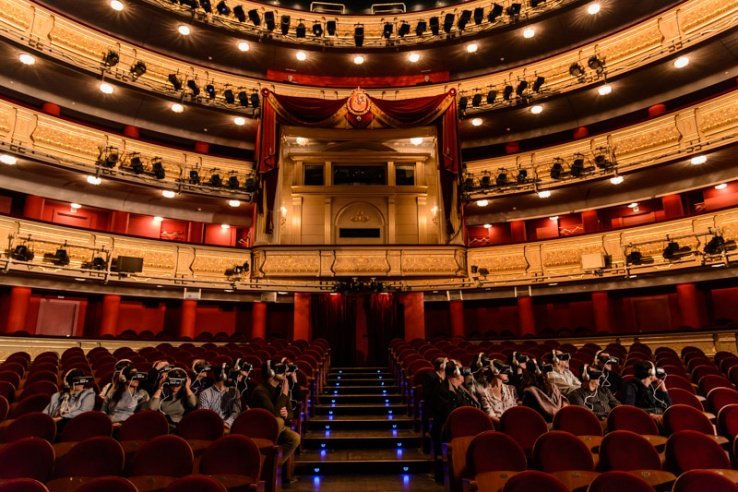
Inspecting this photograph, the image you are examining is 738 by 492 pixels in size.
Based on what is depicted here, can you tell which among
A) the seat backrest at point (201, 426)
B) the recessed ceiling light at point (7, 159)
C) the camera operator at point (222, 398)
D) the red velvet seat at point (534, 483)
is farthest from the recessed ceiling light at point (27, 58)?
the red velvet seat at point (534, 483)

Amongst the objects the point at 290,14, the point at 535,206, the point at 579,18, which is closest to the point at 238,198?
the point at 290,14

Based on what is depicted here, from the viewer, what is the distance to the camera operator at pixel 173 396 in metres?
4.36

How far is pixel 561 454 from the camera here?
3121 millimetres

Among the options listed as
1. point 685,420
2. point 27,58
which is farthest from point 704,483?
point 27,58

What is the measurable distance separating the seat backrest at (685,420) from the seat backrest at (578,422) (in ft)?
1.99

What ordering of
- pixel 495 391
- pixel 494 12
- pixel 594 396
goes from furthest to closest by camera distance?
pixel 494 12 < pixel 495 391 < pixel 594 396

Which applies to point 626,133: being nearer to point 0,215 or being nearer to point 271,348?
point 271,348

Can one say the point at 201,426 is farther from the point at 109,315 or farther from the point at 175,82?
the point at 175,82

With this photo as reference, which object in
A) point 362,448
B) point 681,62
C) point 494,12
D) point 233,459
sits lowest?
point 362,448

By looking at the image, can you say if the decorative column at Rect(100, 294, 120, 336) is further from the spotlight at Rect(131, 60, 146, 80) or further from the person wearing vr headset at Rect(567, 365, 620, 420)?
the person wearing vr headset at Rect(567, 365, 620, 420)

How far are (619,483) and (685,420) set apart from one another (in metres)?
2.06

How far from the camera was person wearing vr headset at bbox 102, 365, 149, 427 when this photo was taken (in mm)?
4402

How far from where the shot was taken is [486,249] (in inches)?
523

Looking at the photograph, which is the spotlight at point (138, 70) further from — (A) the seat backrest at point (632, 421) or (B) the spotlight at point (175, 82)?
(A) the seat backrest at point (632, 421)
